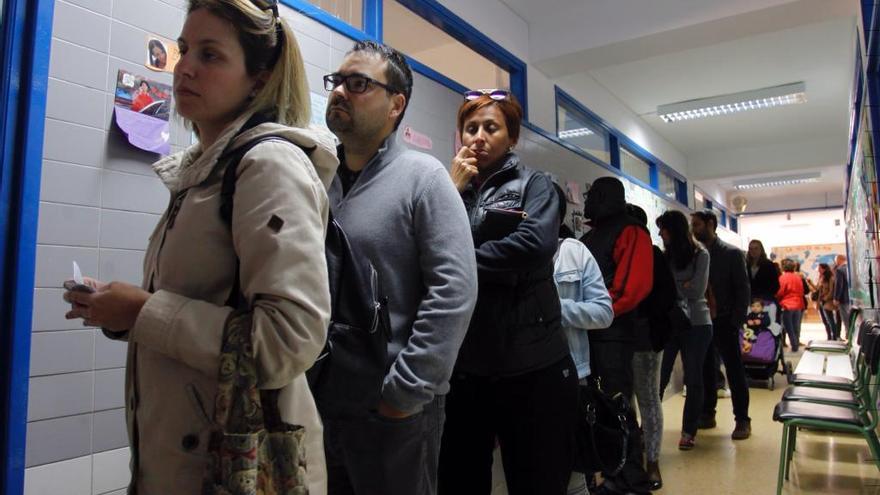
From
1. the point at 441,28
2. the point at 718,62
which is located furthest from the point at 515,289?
the point at 718,62

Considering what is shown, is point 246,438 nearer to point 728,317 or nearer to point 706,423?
point 728,317

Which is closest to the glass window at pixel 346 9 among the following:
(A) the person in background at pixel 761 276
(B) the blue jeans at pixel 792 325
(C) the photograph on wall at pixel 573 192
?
Answer: (C) the photograph on wall at pixel 573 192

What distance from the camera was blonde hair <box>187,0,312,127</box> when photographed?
916mm

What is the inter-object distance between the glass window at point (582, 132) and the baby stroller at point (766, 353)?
8.26 feet

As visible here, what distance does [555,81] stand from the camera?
4754 mm

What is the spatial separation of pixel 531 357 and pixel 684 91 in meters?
5.61

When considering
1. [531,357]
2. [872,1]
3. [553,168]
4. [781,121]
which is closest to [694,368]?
[553,168]

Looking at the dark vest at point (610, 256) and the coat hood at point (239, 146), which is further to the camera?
the dark vest at point (610, 256)

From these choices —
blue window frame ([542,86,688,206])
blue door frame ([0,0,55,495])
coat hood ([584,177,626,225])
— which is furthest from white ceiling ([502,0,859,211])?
blue door frame ([0,0,55,495])

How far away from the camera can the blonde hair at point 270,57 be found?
916 mm

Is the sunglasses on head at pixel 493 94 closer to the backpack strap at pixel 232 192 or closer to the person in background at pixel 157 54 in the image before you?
the person in background at pixel 157 54

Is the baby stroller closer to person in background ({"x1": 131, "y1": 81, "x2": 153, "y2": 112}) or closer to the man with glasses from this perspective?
the man with glasses

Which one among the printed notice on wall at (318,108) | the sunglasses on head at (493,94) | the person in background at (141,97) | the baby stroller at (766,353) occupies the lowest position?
the baby stroller at (766,353)

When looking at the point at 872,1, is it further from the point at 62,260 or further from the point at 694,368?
the point at 62,260
